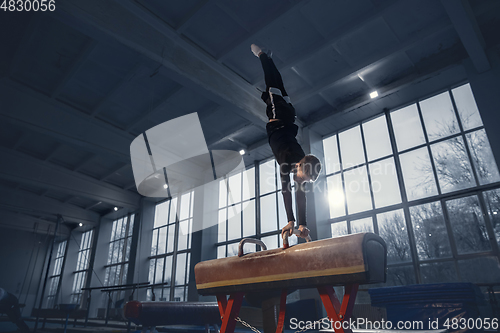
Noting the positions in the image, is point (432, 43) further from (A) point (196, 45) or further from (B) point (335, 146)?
(A) point (196, 45)

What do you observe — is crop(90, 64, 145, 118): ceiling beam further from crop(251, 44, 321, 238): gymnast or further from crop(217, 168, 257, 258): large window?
crop(251, 44, 321, 238): gymnast

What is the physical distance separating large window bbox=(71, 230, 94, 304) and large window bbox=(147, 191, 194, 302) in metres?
5.52

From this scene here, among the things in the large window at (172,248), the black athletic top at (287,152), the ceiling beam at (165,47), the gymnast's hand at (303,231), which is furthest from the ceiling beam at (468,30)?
the large window at (172,248)

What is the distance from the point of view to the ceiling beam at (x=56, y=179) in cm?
1010

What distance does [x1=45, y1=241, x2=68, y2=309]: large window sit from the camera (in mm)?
18078

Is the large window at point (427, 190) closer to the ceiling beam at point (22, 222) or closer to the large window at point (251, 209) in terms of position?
the large window at point (251, 209)

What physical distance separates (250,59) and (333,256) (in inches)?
231

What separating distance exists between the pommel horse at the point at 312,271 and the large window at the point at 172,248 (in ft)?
32.5

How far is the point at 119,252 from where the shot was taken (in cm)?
1514

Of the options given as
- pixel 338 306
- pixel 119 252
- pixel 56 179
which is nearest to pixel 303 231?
pixel 338 306

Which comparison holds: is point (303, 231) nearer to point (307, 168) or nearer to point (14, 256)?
point (307, 168)

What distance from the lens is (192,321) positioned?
151 inches

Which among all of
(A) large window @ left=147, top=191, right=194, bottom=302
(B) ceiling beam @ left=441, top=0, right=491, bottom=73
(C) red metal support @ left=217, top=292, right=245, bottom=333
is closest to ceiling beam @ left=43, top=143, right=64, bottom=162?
(A) large window @ left=147, top=191, right=194, bottom=302

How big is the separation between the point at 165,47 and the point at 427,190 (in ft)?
21.1
